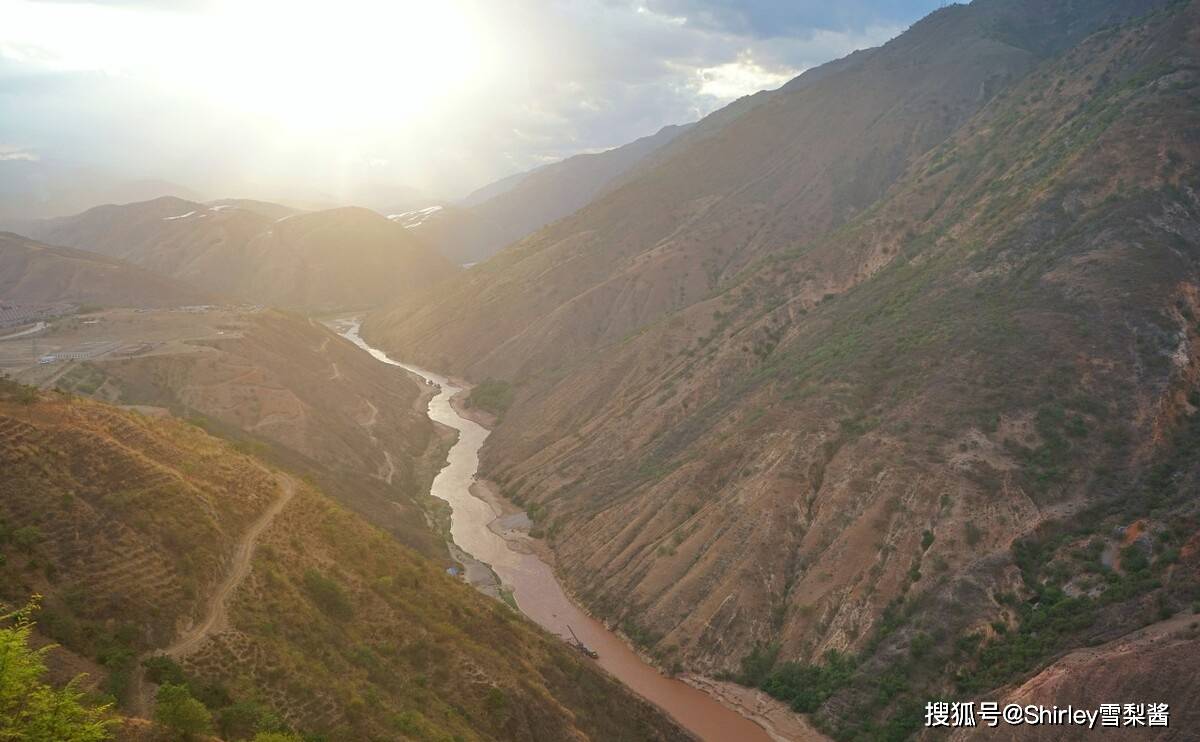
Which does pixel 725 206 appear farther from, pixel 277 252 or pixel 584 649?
pixel 277 252

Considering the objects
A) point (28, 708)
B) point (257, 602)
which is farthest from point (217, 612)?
point (28, 708)

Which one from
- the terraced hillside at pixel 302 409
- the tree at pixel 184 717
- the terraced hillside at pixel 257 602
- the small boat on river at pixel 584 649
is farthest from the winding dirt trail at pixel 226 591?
the small boat on river at pixel 584 649

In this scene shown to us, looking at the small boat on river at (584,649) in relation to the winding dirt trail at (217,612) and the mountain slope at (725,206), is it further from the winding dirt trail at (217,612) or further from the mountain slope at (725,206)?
the mountain slope at (725,206)

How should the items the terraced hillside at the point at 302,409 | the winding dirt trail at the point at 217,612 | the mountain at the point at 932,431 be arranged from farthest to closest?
the terraced hillside at the point at 302,409 < the mountain at the point at 932,431 < the winding dirt trail at the point at 217,612

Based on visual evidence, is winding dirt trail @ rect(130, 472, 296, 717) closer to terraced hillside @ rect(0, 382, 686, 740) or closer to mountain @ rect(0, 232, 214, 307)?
terraced hillside @ rect(0, 382, 686, 740)

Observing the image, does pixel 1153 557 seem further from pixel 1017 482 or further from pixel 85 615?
pixel 85 615
